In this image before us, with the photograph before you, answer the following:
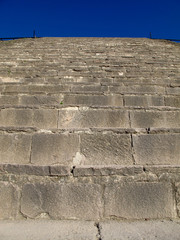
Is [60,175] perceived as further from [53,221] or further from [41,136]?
[41,136]

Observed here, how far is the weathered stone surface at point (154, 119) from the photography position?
2.73 m

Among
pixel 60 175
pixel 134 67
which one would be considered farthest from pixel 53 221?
pixel 134 67

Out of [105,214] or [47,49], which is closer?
[105,214]

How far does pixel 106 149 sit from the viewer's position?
85.4 inches

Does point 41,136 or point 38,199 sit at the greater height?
point 41,136

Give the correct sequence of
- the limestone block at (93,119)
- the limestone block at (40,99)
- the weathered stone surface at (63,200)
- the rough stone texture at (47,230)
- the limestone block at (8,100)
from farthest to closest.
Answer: the limestone block at (8,100), the limestone block at (40,99), the limestone block at (93,119), the weathered stone surface at (63,200), the rough stone texture at (47,230)

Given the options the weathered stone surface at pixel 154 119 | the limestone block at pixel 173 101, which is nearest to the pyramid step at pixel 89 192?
the weathered stone surface at pixel 154 119

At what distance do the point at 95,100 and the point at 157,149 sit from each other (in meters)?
1.56

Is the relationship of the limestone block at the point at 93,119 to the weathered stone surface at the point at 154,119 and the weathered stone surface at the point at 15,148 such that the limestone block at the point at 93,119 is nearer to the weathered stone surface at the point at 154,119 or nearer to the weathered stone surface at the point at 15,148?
the weathered stone surface at the point at 154,119

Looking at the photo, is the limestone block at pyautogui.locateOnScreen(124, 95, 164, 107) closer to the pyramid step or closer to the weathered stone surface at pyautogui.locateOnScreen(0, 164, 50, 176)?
the pyramid step

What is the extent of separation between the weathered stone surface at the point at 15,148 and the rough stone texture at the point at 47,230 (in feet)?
2.25

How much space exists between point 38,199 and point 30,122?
1263mm

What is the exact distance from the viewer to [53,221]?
5.60 ft

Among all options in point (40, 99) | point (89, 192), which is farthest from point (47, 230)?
point (40, 99)
